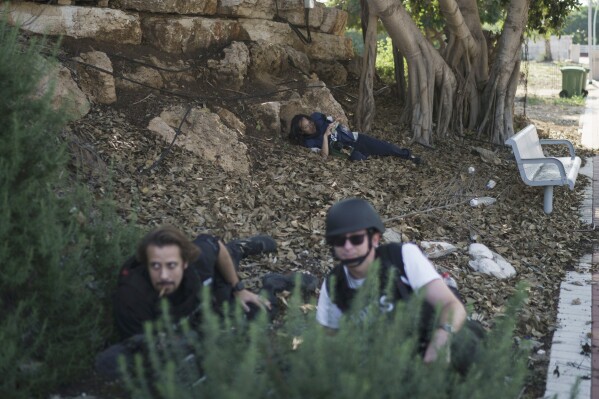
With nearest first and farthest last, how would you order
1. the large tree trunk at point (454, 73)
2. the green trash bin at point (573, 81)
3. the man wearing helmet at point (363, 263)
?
the man wearing helmet at point (363, 263)
the large tree trunk at point (454, 73)
the green trash bin at point (573, 81)

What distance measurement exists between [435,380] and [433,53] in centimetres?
871

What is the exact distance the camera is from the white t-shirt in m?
3.94

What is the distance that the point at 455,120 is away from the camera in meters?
12.3

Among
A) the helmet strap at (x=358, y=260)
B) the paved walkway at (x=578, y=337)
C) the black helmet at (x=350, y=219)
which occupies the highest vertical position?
the black helmet at (x=350, y=219)

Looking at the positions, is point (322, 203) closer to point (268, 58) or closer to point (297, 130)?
point (297, 130)

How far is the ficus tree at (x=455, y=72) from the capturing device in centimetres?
1122

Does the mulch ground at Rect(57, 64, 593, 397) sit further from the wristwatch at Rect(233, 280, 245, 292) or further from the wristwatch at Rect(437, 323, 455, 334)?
the wristwatch at Rect(437, 323, 455, 334)

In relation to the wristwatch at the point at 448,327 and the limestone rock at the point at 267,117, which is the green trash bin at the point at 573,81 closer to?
the limestone rock at the point at 267,117

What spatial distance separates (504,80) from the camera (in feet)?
40.5

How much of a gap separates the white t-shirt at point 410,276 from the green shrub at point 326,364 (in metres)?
0.32

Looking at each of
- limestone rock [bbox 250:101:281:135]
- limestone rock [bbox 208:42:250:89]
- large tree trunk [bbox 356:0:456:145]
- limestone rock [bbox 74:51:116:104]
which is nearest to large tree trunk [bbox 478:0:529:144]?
large tree trunk [bbox 356:0:456:145]

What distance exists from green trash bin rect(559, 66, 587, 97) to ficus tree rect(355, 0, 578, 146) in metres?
11.5

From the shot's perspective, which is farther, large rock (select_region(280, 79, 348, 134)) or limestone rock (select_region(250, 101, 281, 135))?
large rock (select_region(280, 79, 348, 134))

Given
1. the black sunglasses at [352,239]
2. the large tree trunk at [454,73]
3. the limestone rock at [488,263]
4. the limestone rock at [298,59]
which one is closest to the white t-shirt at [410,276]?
the black sunglasses at [352,239]
